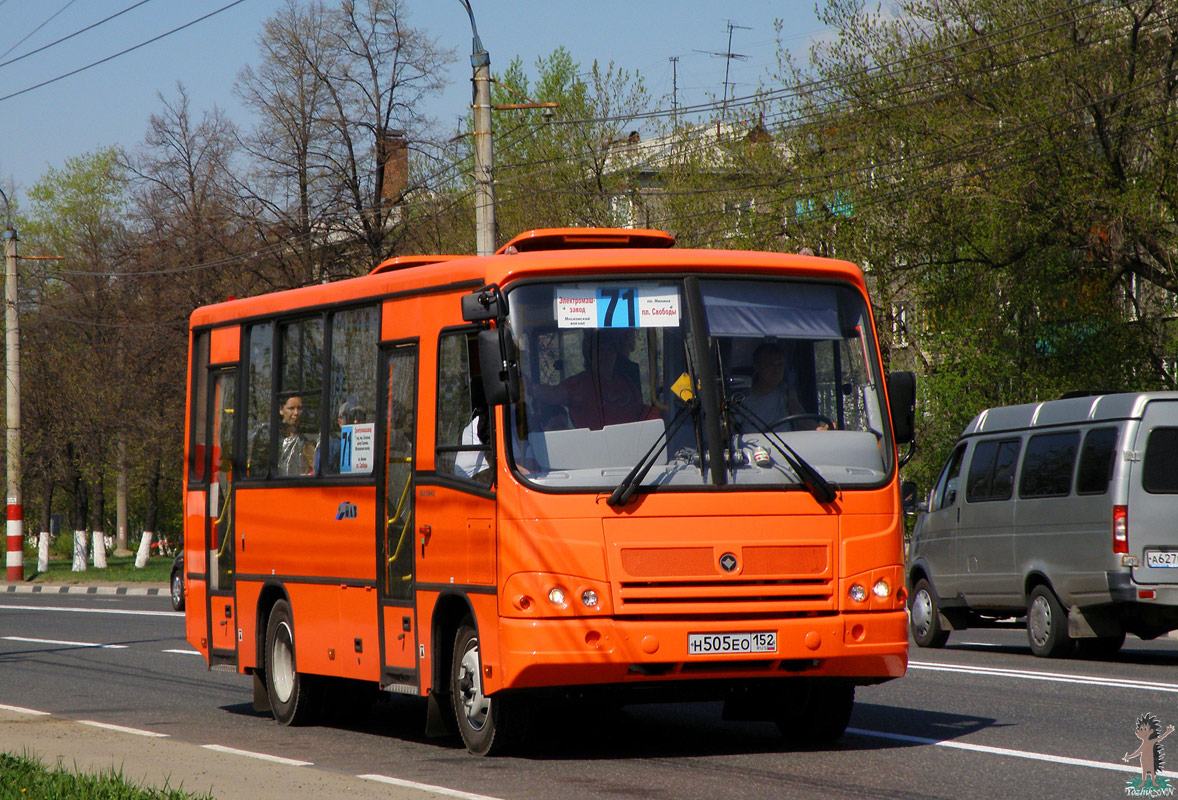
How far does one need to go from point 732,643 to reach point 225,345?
230 inches

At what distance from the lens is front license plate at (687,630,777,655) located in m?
8.88

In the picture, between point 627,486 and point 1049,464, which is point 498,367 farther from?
point 1049,464

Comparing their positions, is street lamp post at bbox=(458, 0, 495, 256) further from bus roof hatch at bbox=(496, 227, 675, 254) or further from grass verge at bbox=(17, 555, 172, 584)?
grass verge at bbox=(17, 555, 172, 584)

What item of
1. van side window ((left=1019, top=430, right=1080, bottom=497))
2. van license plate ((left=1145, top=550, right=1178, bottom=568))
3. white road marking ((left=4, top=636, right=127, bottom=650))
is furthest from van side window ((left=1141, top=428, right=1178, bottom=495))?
white road marking ((left=4, top=636, right=127, bottom=650))

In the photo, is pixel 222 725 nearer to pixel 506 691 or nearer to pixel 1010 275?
pixel 506 691

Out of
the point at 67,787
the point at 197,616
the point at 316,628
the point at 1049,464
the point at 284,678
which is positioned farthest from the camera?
the point at 1049,464

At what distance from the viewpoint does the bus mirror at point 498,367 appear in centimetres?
894

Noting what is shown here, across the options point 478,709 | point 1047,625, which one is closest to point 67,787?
point 478,709

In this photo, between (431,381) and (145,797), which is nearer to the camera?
(145,797)

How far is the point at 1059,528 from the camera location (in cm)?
1653

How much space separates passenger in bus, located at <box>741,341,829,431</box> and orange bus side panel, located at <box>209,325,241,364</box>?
16.4 ft

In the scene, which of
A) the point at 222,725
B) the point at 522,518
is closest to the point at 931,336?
the point at 222,725

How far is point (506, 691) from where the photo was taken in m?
8.93

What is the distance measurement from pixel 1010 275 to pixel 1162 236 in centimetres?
347
